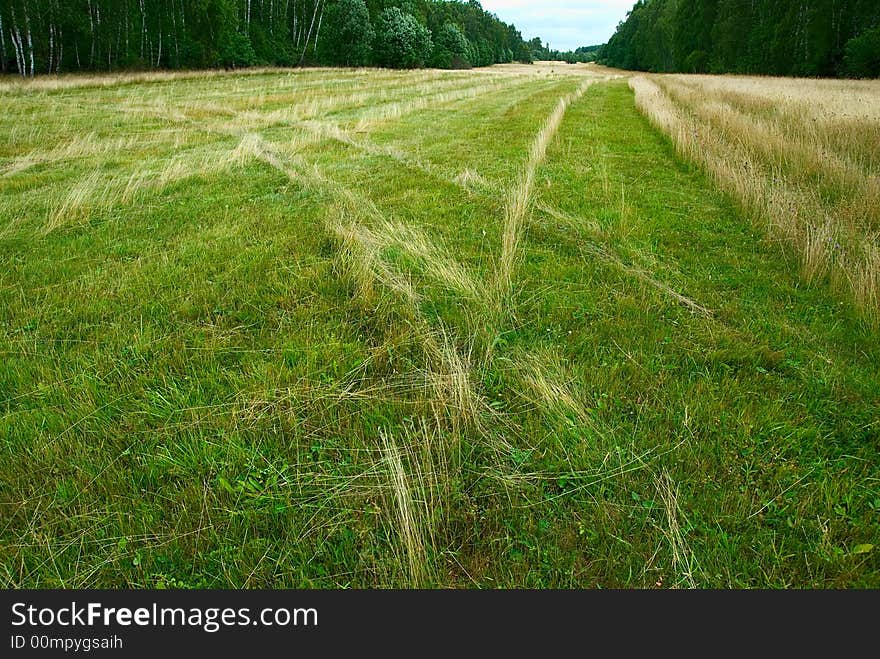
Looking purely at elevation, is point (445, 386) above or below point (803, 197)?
below

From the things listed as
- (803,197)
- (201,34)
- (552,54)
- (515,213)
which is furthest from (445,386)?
(552,54)

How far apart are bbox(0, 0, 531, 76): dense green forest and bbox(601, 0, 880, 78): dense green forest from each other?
30.9m

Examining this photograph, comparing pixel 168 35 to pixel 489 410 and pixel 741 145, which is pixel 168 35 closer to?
pixel 741 145

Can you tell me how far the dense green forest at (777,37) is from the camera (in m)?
35.5

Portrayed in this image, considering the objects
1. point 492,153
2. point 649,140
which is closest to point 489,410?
point 492,153

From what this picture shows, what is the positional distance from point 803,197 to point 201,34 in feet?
153

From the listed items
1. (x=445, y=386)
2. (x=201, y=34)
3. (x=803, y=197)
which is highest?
(x=201, y=34)

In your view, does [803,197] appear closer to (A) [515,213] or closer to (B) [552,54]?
(A) [515,213]

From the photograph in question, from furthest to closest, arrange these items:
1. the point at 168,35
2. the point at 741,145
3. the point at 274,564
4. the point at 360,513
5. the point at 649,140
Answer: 1. the point at 168,35
2. the point at 649,140
3. the point at 741,145
4. the point at 360,513
5. the point at 274,564

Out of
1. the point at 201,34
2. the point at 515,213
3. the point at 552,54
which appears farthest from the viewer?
the point at 552,54

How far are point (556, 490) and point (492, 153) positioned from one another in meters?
9.04

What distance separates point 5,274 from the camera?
15.6 ft

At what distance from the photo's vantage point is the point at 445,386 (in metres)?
2.98

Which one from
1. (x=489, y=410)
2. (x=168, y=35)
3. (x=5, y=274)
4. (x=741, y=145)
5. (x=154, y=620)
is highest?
(x=168, y=35)
